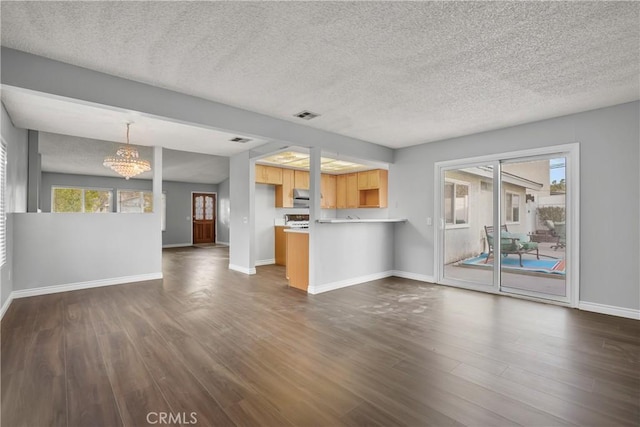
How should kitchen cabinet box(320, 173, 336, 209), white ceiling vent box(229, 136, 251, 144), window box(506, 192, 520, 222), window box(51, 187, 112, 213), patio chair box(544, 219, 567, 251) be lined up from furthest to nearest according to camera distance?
window box(51, 187, 112, 213)
kitchen cabinet box(320, 173, 336, 209)
white ceiling vent box(229, 136, 251, 144)
window box(506, 192, 520, 222)
patio chair box(544, 219, 567, 251)

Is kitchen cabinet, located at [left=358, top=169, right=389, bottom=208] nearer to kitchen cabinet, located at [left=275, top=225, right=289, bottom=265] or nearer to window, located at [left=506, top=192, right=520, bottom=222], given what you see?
kitchen cabinet, located at [left=275, top=225, right=289, bottom=265]

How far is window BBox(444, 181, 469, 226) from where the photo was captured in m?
5.25

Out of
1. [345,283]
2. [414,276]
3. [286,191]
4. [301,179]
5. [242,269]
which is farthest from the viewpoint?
[301,179]

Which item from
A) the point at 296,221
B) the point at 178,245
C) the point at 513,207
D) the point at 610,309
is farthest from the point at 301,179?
the point at 178,245

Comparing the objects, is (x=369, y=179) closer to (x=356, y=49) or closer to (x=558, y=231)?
(x=558, y=231)

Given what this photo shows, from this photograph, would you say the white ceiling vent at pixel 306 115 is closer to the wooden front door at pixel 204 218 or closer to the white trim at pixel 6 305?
the white trim at pixel 6 305

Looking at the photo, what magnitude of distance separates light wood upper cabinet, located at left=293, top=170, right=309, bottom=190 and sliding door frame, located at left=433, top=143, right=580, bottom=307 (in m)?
3.68

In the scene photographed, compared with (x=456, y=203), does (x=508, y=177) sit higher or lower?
higher

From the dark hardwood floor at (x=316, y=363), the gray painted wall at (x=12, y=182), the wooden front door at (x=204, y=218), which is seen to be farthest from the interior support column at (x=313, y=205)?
the wooden front door at (x=204, y=218)

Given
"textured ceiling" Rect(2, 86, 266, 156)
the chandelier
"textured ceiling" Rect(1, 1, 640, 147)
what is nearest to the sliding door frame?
"textured ceiling" Rect(1, 1, 640, 147)

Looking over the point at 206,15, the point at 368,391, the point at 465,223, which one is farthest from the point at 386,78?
the point at 465,223

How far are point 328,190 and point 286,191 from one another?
Result: 137 centimetres

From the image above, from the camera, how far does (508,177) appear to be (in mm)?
4695

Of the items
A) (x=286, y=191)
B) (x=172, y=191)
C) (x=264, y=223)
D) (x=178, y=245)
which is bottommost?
(x=178, y=245)
